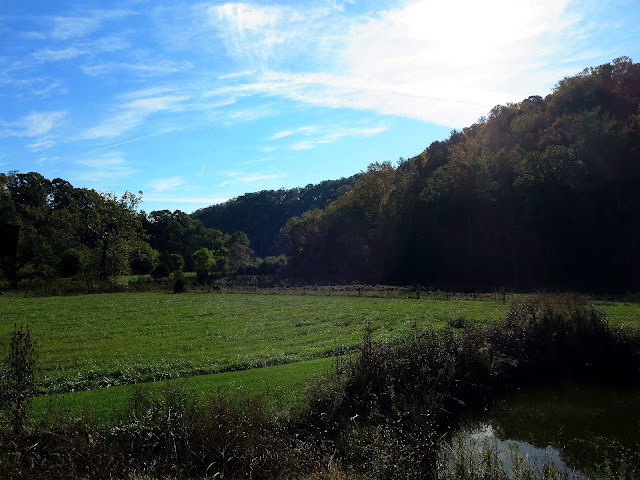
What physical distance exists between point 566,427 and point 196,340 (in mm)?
14790

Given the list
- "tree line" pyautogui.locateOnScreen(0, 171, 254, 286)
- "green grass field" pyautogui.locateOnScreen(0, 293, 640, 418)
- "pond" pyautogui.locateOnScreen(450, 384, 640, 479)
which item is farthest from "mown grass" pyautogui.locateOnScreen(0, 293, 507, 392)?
"tree line" pyautogui.locateOnScreen(0, 171, 254, 286)

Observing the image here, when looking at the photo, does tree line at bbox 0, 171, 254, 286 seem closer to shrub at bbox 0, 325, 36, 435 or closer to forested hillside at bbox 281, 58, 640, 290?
forested hillside at bbox 281, 58, 640, 290

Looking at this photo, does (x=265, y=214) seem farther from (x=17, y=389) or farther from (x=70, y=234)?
(x=17, y=389)

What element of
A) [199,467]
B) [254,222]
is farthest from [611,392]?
[254,222]

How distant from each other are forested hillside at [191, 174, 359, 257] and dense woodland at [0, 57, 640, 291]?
53.8 meters

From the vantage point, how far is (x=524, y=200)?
163 ft

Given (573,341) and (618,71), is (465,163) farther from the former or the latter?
(573,341)

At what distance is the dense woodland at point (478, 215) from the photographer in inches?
1838

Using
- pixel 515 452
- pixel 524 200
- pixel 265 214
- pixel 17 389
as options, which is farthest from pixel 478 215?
pixel 265 214

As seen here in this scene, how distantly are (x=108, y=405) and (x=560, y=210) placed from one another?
50.1 meters

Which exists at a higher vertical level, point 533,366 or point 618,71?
point 618,71

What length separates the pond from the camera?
10.2 m

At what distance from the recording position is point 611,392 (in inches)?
610

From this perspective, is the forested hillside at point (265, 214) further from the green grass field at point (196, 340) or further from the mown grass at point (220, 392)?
the mown grass at point (220, 392)
